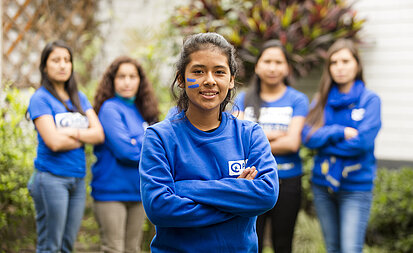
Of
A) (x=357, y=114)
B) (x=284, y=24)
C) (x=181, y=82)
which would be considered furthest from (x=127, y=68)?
(x=284, y=24)

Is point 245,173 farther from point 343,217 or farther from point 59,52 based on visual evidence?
point 59,52

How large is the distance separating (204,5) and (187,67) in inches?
155

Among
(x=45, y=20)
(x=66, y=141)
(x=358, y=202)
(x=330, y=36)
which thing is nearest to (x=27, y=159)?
(x=66, y=141)

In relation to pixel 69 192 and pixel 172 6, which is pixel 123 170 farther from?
pixel 172 6

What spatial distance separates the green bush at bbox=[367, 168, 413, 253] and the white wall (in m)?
0.82

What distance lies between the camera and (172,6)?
6531mm

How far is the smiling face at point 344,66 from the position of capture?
11.1 feet

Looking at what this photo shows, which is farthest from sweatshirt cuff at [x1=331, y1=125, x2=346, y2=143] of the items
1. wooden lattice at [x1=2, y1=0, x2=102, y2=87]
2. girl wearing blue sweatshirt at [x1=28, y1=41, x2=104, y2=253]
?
wooden lattice at [x1=2, y1=0, x2=102, y2=87]

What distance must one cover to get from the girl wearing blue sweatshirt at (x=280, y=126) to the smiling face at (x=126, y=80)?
842mm

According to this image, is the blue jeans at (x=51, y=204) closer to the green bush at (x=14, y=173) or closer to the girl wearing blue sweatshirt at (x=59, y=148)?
the girl wearing blue sweatshirt at (x=59, y=148)

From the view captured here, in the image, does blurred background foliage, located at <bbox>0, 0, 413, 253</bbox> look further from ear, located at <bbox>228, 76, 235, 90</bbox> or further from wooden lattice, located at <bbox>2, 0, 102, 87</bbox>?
ear, located at <bbox>228, 76, 235, 90</bbox>

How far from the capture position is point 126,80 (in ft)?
11.2

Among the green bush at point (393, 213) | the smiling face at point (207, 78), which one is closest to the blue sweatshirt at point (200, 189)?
the smiling face at point (207, 78)

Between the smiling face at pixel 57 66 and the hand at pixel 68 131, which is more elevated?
the smiling face at pixel 57 66
